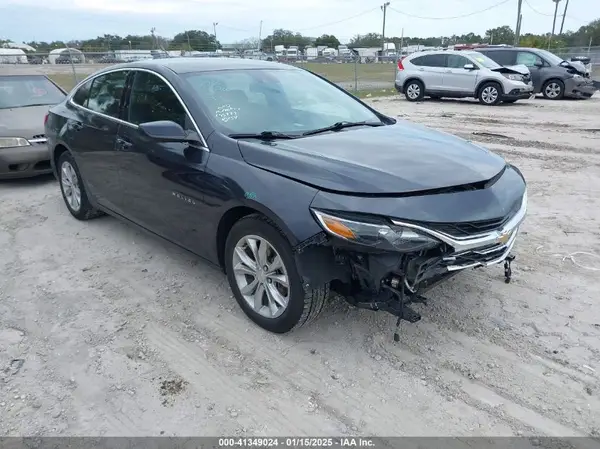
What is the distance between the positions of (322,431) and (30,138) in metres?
6.16

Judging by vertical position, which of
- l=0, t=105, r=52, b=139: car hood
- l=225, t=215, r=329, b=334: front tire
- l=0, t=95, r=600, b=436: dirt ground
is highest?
l=0, t=105, r=52, b=139: car hood

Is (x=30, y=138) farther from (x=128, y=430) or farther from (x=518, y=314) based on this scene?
(x=518, y=314)

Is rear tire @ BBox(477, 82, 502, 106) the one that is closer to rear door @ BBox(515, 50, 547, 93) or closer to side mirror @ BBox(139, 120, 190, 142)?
rear door @ BBox(515, 50, 547, 93)

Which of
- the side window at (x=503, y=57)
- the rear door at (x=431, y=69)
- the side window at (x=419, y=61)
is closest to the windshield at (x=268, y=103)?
the rear door at (x=431, y=69)

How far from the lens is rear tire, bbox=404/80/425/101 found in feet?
54.2

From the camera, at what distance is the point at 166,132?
10.9ft

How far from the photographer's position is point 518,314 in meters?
3.36

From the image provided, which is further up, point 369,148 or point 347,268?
point 369,148

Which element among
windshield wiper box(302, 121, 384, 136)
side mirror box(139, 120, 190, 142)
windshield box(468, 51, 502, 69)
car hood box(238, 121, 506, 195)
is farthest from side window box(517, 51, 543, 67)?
side mirror box(139, 120, 190, 142)

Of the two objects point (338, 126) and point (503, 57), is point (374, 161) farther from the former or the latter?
point (503, 57)

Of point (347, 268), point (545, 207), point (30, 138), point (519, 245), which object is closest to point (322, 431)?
point (347, 268)

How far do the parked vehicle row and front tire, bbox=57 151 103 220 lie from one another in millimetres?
13290

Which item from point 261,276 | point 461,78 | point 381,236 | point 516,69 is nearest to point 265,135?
point 261,276

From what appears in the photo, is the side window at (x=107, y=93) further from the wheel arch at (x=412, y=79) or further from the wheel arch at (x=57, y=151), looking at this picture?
the wheel arch at (x=412, y=79)
